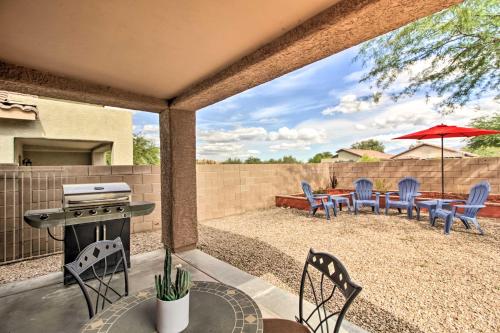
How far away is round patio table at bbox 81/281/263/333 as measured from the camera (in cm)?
106

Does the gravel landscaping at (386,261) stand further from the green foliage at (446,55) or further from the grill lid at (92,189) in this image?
the green foliage at (446,55)

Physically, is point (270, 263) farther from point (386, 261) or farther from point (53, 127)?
point (53, 127)

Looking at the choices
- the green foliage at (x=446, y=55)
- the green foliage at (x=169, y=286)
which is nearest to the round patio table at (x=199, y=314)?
the green foliage at (x=169, y=286)

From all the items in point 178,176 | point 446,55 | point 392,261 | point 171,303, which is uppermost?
point 446,55

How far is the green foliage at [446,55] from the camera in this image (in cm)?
528

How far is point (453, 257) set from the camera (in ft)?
10.9

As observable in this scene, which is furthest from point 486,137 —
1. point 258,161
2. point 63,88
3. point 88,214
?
point 63,88

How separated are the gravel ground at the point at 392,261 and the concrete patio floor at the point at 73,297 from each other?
260 mm

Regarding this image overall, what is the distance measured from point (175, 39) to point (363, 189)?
20.0ft

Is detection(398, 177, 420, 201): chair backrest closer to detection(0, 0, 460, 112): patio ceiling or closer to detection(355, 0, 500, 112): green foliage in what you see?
detection(355, 0, 500, 112): green foliage

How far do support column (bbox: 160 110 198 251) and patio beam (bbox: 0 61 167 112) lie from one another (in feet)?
1.36

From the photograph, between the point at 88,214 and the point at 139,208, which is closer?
the point at 88,214

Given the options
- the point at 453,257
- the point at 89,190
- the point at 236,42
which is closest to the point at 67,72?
the point at 89,190

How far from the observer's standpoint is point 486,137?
36.2 ft
